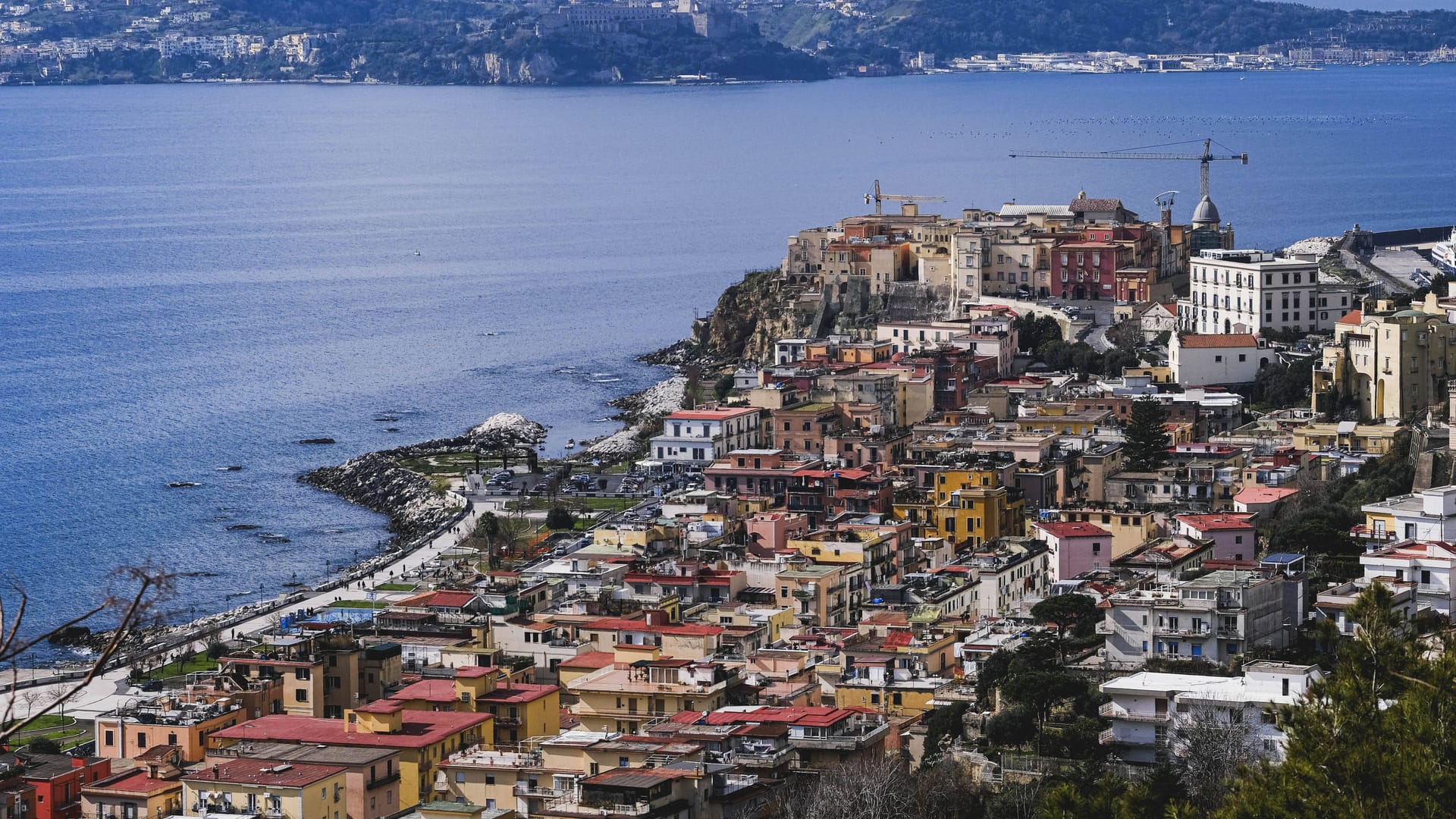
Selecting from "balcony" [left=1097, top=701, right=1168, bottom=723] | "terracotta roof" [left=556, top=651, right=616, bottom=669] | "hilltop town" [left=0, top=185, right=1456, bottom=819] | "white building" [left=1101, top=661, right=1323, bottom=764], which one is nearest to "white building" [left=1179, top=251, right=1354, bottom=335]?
"hilltop town" [left=0, top=185, right=1456, bottom=819]

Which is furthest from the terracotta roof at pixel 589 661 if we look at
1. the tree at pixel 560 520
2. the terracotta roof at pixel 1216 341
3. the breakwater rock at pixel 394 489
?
the terracotta roof at pixel 1216 341

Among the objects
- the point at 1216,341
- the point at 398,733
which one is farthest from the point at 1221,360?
the point at 398,733

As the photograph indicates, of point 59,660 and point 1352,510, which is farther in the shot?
point 59,660

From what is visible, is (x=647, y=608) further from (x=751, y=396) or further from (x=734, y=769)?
(x=751, y=396)

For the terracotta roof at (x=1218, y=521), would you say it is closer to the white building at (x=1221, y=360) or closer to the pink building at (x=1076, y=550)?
the pink building at (x=1076, y=550)

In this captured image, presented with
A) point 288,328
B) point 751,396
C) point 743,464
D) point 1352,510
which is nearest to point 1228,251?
point 751,396

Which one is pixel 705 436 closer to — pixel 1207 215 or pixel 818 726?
pixel 818 726
